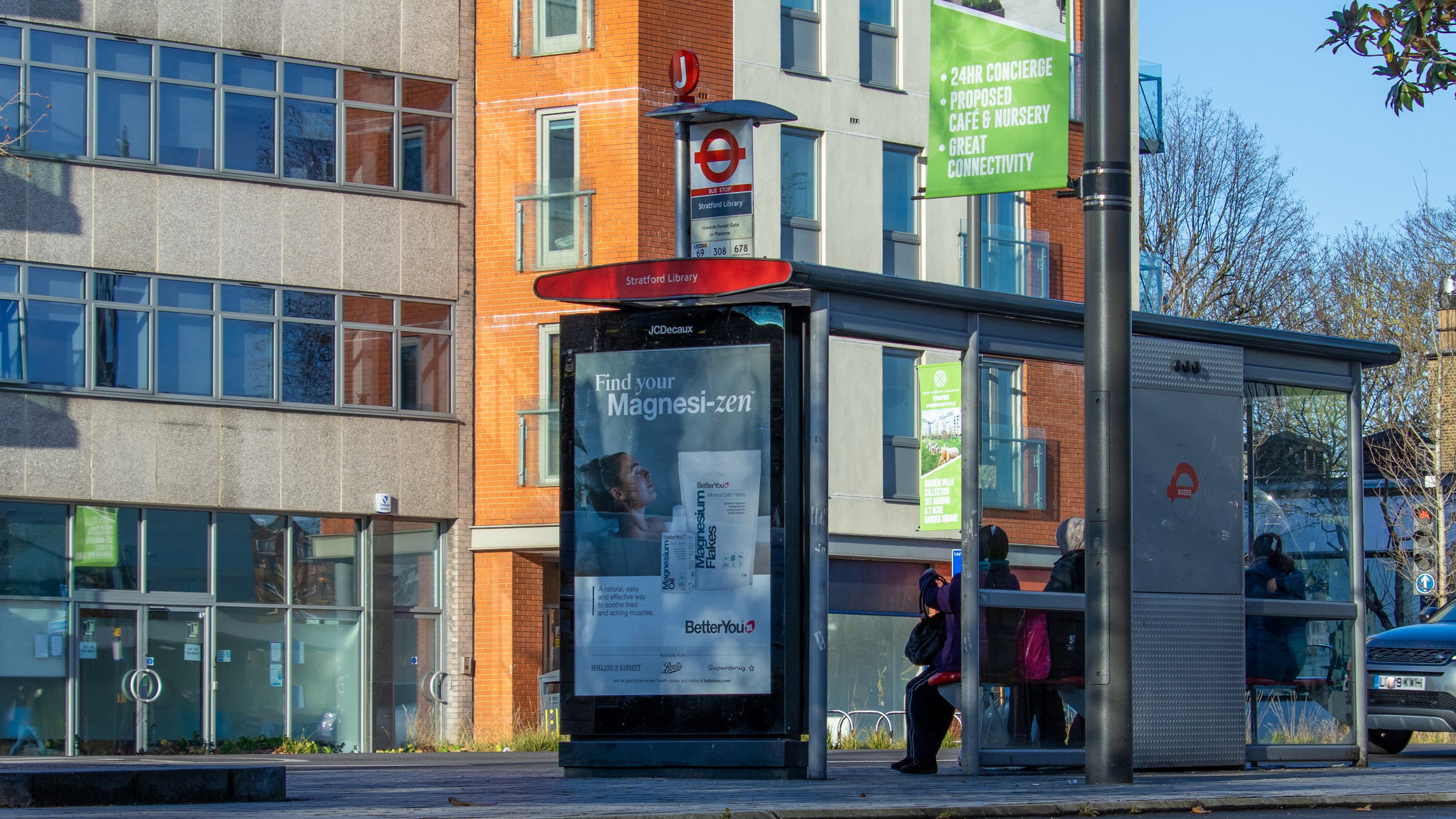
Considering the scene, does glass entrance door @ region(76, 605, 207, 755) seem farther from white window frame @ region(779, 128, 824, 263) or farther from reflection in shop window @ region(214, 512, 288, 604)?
white window frame @ region(779, 128, 824, 263)

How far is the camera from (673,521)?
12.0m

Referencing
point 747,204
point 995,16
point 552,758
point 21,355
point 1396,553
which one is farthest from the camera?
point 1396,553

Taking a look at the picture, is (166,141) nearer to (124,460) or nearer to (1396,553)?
(124,460)

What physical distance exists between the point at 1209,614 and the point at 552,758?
772 cm

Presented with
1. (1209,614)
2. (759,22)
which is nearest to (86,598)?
(759,22)

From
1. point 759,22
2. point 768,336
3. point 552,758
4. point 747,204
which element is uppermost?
point 759,22

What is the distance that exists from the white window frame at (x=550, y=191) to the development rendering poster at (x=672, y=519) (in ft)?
47.1

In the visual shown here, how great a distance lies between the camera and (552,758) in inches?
730

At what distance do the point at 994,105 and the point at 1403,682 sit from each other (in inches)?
289

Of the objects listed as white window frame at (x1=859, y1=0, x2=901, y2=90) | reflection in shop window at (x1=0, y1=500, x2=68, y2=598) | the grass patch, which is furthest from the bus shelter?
white window frame at (x1=859, y1=0, x2=901, y2=90)

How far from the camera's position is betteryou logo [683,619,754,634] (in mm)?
11742

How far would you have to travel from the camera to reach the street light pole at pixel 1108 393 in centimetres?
1091

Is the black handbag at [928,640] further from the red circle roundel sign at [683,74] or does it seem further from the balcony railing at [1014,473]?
the red circle roundel sign at [683,74]

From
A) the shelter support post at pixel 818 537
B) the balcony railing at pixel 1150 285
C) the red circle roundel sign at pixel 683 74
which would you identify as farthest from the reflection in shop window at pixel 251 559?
the shelter support post at pixel 818 537
